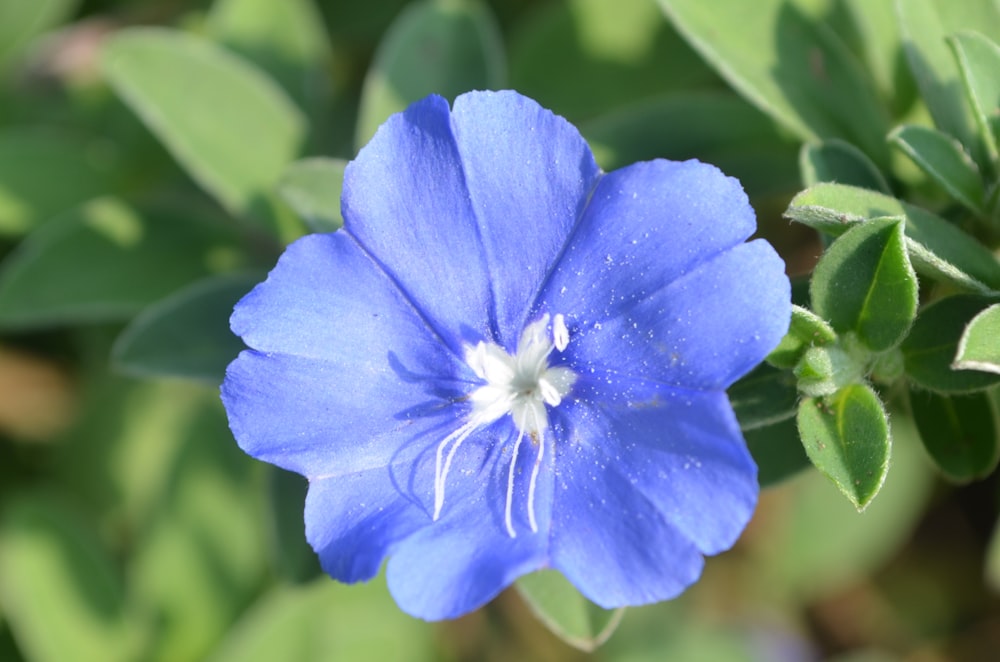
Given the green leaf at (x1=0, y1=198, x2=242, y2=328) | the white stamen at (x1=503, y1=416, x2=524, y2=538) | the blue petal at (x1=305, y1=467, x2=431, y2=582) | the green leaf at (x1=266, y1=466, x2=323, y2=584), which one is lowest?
the green leaf at (x1=266, y1=466, x2=323, y2=584)

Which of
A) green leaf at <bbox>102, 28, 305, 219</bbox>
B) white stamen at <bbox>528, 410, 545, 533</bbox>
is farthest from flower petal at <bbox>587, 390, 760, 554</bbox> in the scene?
green leaf at <bbox>102, 28, 305, 219</bbox>

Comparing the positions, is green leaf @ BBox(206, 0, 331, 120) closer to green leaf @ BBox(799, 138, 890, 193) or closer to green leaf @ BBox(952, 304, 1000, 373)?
green leaf @ BBox(799, 138, 890, 193)

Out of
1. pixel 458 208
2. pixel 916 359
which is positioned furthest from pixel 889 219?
pixel 458 208

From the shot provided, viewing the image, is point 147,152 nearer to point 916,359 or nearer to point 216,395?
point 216,395

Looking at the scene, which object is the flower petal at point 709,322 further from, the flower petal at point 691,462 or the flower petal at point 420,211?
the flower petal at point 420,211

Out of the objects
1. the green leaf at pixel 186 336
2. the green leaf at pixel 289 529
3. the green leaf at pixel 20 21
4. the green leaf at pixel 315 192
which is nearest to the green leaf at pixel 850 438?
the green leaf at pixel 315 192

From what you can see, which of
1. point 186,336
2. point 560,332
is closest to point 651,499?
point 560,332

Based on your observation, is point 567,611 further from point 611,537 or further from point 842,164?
point 842,164

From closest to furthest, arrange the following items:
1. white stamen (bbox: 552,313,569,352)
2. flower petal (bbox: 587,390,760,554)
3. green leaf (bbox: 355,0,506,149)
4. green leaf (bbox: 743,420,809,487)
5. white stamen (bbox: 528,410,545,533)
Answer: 1. flower petal (bbox: 587,390,760,554)
2. white stamen (bbox: 528,410,545,533)
3. white stamen (bbox: 552,313,569,352)
4. green leaf (bbox: 743,420,809,487)
5. green leaf (bbox: 355,0,506,149)
